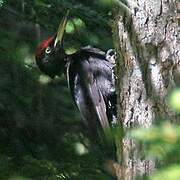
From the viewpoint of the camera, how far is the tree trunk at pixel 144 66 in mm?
2244

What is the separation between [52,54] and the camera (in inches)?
179

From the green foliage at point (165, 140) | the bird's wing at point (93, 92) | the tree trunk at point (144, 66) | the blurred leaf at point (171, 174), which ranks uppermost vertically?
the bird's wing at point (93, 92)

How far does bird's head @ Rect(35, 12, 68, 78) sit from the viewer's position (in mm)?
4027

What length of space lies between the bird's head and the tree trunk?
1.30 metres

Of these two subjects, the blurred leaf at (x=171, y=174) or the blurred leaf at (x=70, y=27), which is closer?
the blurred leaf at (x=171, y=174)

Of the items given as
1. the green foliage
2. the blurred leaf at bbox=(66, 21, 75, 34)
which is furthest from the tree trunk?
the blurred leaf at bbox=(66, 21, 75, 34)

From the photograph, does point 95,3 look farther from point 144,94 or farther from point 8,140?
point 144,94

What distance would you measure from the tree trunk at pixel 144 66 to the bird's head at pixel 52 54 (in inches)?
51.3

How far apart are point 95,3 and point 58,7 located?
454 mm

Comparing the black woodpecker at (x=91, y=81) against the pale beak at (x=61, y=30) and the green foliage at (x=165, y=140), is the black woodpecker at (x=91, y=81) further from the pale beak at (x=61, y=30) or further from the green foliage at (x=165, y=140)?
the green foliage at (x=165, y=140)

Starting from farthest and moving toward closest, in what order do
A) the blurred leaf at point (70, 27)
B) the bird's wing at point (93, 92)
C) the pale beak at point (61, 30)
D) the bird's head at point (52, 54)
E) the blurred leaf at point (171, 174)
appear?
1. the bird's head at point (52, 54)
2. the bird's wing at point (93, 92)
3. the blurred leaf at point (70, 27)
4. the pale beak at point (61, 30)
5. the blurred leaf at point (171, 174)

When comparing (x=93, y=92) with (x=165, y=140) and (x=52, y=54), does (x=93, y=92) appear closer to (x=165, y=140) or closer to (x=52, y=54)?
(x=52, y=54)

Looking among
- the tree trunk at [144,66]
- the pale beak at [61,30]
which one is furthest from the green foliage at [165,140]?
the pale beak at [61,30]

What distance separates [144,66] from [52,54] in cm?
233
